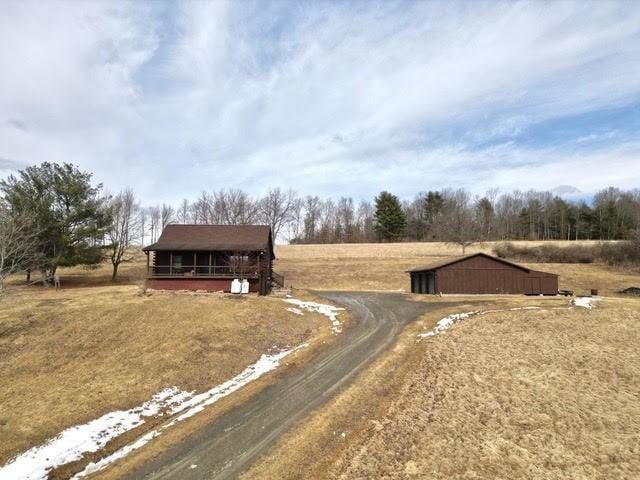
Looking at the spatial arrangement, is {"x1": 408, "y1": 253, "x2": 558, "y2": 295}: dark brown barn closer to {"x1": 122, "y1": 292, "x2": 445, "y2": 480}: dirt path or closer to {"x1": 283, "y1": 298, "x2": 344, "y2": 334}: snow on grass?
{"x1": 283, "y1": 298, "x2": 344, "y2": 334}: snow on grass

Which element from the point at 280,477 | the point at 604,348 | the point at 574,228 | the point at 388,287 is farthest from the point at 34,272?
the point at 574,228

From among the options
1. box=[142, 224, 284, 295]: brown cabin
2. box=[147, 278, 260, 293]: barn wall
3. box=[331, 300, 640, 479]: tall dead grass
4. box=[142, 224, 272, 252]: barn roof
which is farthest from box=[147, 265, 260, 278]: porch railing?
box=[331, 300, 640, 479]: tall dead grass

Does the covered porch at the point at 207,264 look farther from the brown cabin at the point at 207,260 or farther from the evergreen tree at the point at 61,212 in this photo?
the evergreen tree at the point at 61,212

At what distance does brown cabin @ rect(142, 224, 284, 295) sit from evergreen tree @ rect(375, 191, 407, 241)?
56.0 metres

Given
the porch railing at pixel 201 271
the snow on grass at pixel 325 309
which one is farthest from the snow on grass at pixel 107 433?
the porch railing at pixel 201 271

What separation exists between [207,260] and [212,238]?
2391 mm

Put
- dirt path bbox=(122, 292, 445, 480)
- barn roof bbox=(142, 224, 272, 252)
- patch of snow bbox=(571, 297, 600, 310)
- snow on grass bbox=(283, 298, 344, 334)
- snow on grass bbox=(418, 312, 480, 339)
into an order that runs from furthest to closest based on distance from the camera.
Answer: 1. barn roof bbox=(142, 224, 272, 252)
2. patch of snow bbox=(571, 297, 600, 310)
3. snow on grass bbox=(283, 298, 344, 334)
4. snow on grass bbox=(418, 312, 480, 339)
5. dirt path bbox=(122, 292, 445, 480)

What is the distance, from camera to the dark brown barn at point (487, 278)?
120 feet

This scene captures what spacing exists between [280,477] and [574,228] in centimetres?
Answer: 10634

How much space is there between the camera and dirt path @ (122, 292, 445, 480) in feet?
30.3

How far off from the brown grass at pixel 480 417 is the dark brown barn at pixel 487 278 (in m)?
17.0

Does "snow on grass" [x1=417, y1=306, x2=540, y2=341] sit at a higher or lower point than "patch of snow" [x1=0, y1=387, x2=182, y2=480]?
higher

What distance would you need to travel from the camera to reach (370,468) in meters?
9.01

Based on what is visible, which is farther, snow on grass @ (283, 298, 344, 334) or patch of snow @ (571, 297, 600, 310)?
patch of snow @ (571, 297, 600, 310)
